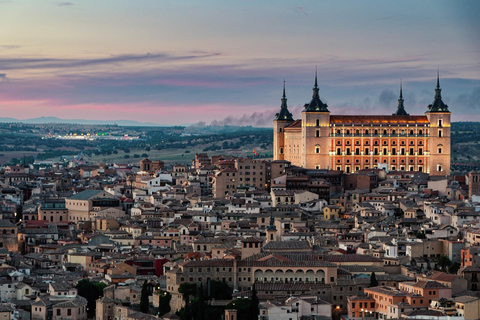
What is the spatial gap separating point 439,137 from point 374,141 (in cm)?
597

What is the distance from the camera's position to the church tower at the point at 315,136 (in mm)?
111438

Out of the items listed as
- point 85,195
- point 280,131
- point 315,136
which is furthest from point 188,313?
point 280,131

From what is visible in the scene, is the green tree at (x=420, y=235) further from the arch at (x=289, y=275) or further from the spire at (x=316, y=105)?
the spire at (x=316, y=105)

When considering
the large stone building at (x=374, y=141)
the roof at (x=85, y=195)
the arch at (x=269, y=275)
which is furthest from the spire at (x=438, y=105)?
the arch at (x=269, y=275)

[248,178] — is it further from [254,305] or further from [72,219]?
[254,305]

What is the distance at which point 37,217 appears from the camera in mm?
88062

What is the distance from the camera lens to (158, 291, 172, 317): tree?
5662 cm

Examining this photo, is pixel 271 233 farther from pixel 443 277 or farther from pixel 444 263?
pixel 443 277

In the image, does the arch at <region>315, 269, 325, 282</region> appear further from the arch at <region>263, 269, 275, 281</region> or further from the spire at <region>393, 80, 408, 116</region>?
the spire at <region>393, 80, 408, 116</region>

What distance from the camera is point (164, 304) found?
5688cm

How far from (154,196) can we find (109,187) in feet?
35.2

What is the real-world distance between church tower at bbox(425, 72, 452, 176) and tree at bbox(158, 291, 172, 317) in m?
57.5

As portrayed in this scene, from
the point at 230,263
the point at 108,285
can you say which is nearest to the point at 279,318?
the point at 230,263

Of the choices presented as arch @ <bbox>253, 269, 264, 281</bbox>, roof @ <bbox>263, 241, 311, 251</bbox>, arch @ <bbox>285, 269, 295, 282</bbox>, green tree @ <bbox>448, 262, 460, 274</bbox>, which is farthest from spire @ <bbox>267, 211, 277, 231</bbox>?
green tree @ <bbox>448, 262, 460, 274</bbox>
